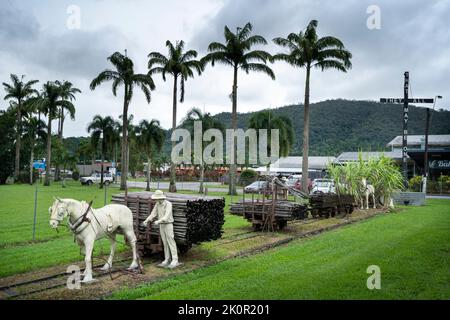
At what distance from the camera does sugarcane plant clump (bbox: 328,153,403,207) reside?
26125mm

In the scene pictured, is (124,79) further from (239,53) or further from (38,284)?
(38,284)

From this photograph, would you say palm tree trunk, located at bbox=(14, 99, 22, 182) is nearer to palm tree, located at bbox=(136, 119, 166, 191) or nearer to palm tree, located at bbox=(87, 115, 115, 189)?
palm tree, located at bbox=(87, 115, 115, 189)

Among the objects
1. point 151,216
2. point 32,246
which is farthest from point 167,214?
point 32,246

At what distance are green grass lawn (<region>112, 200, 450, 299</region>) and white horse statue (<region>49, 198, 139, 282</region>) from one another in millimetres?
1233

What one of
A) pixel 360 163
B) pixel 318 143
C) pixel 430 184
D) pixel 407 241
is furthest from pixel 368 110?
pixel 407 241

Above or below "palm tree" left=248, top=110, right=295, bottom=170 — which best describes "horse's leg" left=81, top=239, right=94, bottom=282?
below

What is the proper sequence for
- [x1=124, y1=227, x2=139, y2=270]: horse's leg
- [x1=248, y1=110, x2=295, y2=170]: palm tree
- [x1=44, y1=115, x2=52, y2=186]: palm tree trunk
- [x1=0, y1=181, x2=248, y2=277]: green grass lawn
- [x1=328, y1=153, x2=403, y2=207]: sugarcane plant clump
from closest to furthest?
[x1=124, y1=227, x2=139, y2=270]: horse's leg, [x1=0, y1=181, x2=248, y2=277]: green grass lawn, [x1=328, y1=153, x2=403, y2=207]: sugarcane plant clump, [x1=44, y1=115, x2=52, y2=186]: palm tree trunk, [x1=248, y1=110, x2=295, y2=170]: palm tree

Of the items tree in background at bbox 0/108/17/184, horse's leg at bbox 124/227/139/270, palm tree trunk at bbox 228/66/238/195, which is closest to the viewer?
horse's leg at bbox 124/227/139/270

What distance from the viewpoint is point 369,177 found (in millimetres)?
27641

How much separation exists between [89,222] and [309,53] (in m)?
27.9

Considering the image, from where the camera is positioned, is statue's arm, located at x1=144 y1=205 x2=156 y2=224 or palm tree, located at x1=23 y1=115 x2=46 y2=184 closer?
statue's arm, located at x1=144 y1=205 x2=156 y2=224

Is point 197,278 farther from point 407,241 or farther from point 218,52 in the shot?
point 218,52

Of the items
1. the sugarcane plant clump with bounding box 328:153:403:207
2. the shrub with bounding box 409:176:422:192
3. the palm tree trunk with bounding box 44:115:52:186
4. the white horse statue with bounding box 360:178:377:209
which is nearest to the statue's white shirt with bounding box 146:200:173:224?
the sugarcane plant clump with bounding box 328:153:403:207

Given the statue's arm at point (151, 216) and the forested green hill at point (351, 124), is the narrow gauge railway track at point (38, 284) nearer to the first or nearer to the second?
the statue's arm at point (151, 216)
